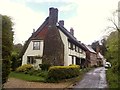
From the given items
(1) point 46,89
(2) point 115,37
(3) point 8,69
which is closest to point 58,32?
(2) point 115,37

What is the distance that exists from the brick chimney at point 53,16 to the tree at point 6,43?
91.4 ft

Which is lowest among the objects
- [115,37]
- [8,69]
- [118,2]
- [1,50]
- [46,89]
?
[46,89]

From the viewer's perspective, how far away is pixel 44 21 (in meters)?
49.1

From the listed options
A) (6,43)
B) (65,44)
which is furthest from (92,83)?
(65,44)

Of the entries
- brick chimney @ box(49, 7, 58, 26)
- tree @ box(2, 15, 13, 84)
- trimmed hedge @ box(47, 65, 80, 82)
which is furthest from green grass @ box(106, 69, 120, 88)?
brick chimney @ box(49, 7, 58, 26)

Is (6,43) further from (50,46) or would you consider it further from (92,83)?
(50,46)

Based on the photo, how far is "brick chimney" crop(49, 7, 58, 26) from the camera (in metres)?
45.0

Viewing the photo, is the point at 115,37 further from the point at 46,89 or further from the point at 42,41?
the point at 42,41

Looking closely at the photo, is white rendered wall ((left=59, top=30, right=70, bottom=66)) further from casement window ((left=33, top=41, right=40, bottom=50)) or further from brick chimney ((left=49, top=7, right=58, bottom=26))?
casement window ((left=33, top=41, right=40, bottom=50))

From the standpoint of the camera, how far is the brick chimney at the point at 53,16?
45.0 meters

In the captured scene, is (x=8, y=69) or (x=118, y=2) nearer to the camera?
(x=8, y=69)

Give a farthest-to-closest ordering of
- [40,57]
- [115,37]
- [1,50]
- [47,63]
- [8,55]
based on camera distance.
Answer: [40,57] → [47,63] → [115,37] → [8,55] → [1,50]

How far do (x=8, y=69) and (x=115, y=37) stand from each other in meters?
17.3

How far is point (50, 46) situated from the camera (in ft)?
144
